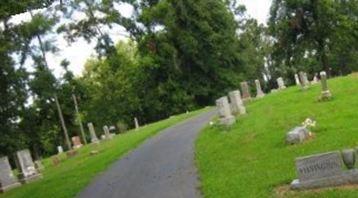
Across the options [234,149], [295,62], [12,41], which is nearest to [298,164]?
[234,149]

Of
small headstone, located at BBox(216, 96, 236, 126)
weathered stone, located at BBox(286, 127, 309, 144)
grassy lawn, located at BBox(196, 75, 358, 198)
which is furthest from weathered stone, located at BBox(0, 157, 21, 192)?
weathered stone, located at BBox(286, 127, 309, 144)

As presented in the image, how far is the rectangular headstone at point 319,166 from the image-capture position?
1219 centimetres

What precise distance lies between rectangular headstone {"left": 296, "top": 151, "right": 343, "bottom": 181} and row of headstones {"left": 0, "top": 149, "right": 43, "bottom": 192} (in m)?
17.9

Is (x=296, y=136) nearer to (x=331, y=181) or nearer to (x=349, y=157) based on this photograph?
(x=331, y=181)

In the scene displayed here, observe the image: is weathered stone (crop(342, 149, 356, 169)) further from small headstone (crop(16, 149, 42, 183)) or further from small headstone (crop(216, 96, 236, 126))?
small headstone (crop(16, 149, 42, 183))

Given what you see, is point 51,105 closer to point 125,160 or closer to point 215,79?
point 215,79

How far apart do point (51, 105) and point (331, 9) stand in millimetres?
28810

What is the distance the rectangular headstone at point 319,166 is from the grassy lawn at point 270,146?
444mm

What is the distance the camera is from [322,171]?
40.3ft

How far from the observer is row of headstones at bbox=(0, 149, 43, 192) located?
27125mm

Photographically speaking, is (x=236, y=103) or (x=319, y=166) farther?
(x=236, y=103)

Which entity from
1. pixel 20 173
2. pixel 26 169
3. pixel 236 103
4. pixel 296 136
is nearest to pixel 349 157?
pixel 296 136

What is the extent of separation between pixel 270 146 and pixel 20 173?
15367 millimetres

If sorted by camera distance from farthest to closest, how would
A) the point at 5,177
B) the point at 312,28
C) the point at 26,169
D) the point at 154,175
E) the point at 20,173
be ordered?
the point at 312,28 < the point at 20,173 < the point at 26,169 < the point at 5,177 < the point at 154,175
